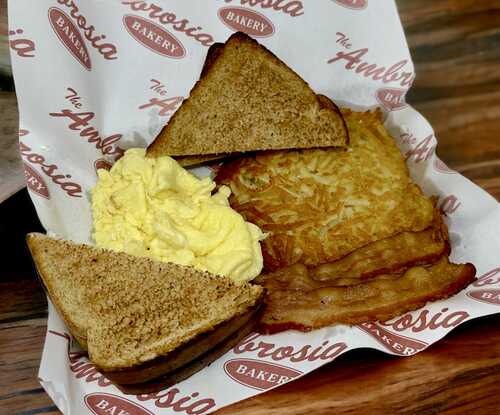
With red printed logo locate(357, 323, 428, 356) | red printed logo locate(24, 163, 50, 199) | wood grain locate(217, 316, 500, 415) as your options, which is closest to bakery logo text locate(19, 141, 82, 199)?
red printed logo locate(24, 163, 50, 199)

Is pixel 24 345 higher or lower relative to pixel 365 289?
lower

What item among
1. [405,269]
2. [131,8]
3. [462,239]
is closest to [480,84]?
[462,239]

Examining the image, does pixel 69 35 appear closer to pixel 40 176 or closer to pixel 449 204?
pixel 40 176

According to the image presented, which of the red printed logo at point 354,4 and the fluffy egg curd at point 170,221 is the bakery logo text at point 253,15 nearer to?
the red printed logo at point 354,4

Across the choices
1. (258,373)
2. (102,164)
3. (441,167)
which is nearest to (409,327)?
(258,373)

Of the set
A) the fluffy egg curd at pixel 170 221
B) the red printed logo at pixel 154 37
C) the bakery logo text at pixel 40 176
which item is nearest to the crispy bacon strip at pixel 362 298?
the fluffy egg curd at pixel 170 221

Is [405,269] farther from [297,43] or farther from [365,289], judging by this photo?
[297,43]
